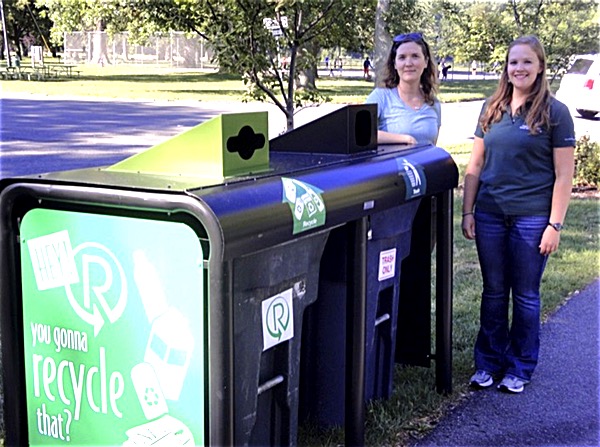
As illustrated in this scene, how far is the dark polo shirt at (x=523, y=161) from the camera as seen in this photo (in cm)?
412

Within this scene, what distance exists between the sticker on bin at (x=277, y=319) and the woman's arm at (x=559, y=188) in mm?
1661

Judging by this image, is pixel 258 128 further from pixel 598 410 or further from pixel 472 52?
pixel 472 52

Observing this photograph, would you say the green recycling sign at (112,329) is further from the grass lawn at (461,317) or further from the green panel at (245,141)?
the grass lawn at (461,317)

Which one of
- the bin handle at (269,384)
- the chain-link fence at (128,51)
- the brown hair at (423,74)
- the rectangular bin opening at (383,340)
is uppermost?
the chain-link fence at (128,51)

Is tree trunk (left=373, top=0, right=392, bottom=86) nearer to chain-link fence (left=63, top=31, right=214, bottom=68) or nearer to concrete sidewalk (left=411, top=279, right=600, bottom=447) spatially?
concrete sidewalk (left=411, top=279, right=600, bottom=447)

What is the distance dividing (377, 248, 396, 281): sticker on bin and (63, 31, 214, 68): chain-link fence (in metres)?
46.5

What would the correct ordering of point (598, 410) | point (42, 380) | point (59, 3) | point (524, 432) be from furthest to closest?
1. point (59, 3)
2. point (598, 410)
3. point (524, 432)
4. point (42, 380)

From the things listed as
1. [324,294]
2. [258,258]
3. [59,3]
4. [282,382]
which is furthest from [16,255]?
[59,3]

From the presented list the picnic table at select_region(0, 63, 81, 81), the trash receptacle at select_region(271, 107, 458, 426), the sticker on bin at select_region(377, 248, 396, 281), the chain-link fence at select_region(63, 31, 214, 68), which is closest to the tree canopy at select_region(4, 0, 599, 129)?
the trash receptacle at select_region(271, 107, 458, 426)

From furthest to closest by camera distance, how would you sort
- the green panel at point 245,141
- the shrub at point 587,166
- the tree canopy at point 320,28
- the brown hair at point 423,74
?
the shrub at point 587,166 → the tree canopy at point 320,28 → the brown hair at point 423,74 → the green panel at point 245,141

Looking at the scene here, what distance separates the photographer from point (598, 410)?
4.33m

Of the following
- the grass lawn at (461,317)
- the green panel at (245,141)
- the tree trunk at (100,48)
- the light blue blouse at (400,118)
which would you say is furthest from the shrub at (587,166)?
the tree trunk at (100,48)

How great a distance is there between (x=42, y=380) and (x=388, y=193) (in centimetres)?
153

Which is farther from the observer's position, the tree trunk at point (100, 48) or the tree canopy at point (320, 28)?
the tree trunk at point (100, 48)
